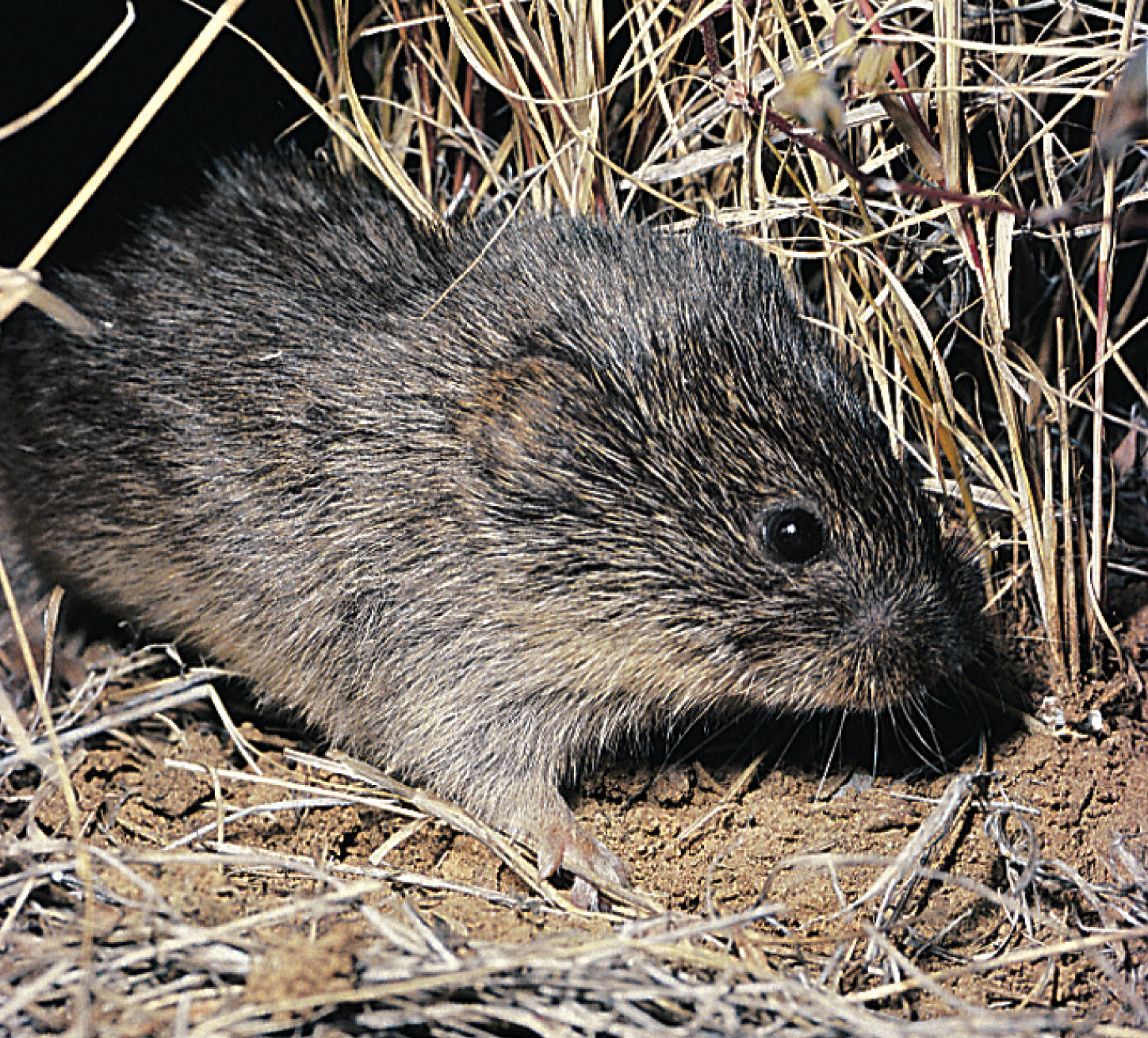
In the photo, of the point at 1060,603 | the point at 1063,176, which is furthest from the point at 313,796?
the point at 1063,176

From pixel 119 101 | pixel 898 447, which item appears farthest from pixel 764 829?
pixel 119 101

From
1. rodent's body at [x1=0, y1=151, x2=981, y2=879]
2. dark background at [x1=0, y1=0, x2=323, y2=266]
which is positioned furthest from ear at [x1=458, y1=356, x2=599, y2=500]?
dark background at [x1=0, y1=0, x2=323, y2=266]

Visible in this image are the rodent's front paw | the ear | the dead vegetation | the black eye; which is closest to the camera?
the dead vegetation

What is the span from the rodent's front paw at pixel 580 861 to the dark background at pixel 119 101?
8.29 feet

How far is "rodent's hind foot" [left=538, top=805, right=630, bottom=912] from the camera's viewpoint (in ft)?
11.0

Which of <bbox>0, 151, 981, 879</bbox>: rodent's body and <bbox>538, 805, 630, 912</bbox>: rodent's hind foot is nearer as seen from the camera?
<bbox>0, 151, 981, 879</bbox>: rodent's body

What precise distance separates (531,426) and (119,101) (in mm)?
2350

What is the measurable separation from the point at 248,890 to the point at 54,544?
1.57 metres

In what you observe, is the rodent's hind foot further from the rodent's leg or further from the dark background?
the dark background

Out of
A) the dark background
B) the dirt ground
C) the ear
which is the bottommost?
the dirt ground

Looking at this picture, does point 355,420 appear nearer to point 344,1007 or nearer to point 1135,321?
point 344,1007

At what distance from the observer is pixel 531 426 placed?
324 centimetres

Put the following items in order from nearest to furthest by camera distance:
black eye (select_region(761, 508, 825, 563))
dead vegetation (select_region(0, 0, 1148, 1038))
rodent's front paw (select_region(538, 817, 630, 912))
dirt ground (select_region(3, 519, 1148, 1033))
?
1. dead vegetation (select_region(0, 0, 1148, 1038))
2. dirt ground (select_region(3, 519, 1148, 1033))
3. black eye (select_region(761, 508, 825, 563))
4. rodent's front paw (select_region(538, 817, 630, 912))

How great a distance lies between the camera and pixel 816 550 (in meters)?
3.10
